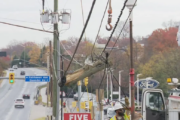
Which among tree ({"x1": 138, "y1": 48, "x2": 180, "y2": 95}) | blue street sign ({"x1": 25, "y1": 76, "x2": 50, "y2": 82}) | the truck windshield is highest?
tree ({"x1": 138, "y1": 48, "x2": 180, "y2": 95})

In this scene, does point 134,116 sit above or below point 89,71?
below

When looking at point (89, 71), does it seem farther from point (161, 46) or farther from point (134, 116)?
point (161, 46)

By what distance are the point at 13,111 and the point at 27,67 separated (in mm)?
83515

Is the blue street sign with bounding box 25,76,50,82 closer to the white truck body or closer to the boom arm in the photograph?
the boom arm

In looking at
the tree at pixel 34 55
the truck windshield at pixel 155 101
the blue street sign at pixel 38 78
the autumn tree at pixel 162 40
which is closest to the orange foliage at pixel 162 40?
the autumn tree at pixel 162 40

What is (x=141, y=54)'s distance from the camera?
75625mm

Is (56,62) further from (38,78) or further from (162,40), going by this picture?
(162,40)

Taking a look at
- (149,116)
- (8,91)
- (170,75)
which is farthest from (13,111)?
(149,116)

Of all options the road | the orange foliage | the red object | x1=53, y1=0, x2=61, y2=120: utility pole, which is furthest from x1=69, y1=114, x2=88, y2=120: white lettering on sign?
the orange foliage

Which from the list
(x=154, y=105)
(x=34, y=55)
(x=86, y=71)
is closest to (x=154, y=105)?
(x=154, y=105)

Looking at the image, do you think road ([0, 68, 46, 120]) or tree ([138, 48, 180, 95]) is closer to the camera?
tree ([138, 48, 180, 95])

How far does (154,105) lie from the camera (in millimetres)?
12422

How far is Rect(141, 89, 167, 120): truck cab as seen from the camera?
12217 millimetres

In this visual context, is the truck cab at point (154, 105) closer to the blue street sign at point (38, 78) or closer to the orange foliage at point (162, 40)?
the blue street sign at point (38, 78)
